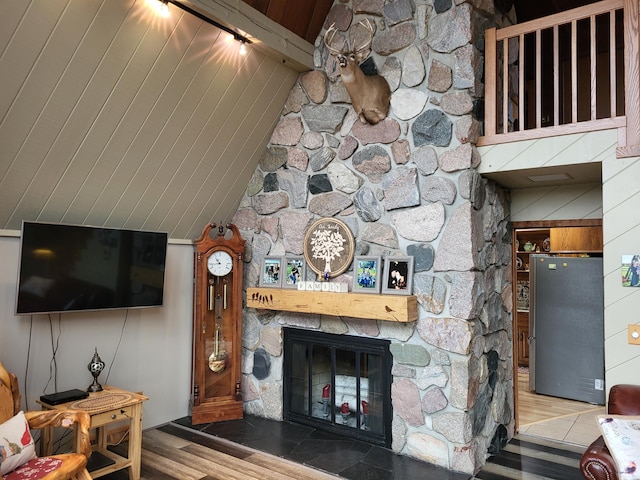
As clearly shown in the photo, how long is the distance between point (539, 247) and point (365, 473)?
14.8 feet

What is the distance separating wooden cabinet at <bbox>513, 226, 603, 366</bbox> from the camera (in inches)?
222

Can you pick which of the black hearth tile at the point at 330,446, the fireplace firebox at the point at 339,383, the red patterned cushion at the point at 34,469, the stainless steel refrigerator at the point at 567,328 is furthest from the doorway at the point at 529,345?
the red patterned cushion at the point at 34,469

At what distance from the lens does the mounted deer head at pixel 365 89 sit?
11.3ft

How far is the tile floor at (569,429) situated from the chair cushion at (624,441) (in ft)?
5.42

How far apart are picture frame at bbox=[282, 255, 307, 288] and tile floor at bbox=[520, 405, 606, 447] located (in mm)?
Answer: 2325

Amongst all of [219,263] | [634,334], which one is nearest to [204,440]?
[219,263]

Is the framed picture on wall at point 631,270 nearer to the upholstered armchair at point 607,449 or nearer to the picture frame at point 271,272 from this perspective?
the upholstered armchair at point 607,449

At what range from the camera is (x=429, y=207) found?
3.45m

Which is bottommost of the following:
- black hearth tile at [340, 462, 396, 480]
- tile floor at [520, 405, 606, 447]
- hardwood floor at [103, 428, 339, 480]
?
tile floor at [520, 405, 606, 447]

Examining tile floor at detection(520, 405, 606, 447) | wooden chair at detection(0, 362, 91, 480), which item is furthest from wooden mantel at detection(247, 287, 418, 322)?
tile floor at detection(520, 405, 606, 447)

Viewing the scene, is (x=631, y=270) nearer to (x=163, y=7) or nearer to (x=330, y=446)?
(x=330, y=446)

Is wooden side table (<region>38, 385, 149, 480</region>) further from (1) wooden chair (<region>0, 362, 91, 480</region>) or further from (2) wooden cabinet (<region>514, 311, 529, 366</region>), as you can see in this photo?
(2) wooden cabinet (<region>514, 311, 529, 366</region>)

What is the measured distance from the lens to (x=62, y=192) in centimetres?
330

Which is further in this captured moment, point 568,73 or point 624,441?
point 568,73
